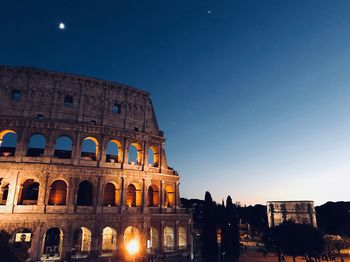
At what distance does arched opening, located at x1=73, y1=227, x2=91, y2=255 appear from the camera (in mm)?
27562

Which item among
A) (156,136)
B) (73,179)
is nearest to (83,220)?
(73,179)

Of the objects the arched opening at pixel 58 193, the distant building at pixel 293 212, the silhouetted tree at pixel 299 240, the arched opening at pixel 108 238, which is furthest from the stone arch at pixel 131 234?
the distant building at pixel 293 212

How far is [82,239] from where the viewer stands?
92.9ft

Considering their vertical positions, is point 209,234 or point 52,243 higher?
point 209,234

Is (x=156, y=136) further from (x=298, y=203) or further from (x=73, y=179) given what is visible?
(x=298, y=203)

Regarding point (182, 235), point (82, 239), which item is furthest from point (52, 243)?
point (182, 235)

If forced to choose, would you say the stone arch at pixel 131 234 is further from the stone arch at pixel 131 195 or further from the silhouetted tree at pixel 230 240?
the silhouetted tree at pixel 230 240

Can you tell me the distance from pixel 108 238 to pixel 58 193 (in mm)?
7262

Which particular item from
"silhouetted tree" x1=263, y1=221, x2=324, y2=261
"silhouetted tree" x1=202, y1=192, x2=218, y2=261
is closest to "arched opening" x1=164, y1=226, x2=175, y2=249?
"silhouetted tree" x1=202, y1=192, x2=218, y2=261

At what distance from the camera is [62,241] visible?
2489 cm

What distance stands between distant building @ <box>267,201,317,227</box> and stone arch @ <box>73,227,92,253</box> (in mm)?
27798

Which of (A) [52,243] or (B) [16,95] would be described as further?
(A) [52,243]

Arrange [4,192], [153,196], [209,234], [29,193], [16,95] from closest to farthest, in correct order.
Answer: [16,95], [29,193], [4,192], [209,234], [153,196]

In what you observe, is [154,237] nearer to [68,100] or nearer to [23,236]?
[23,236]
